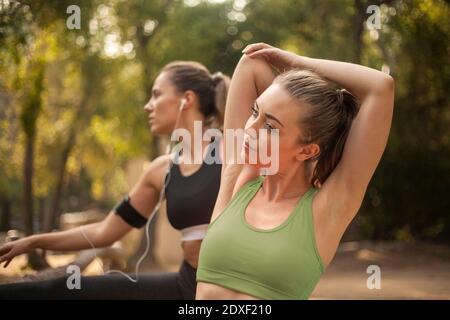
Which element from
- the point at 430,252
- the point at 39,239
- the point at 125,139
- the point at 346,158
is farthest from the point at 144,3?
the point at 346,158

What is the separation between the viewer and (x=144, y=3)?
13.5 m

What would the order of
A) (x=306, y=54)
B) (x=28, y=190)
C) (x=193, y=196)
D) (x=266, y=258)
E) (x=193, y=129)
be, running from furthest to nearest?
(x=306, y=54)
(x=28, y=190)
(x=193, y=129)
(x=193, y=196)
(x=266, y=258)

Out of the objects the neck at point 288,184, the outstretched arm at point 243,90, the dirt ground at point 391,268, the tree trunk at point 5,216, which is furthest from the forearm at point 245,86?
the tree trunk at point 5,216

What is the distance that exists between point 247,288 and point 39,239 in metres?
1.31

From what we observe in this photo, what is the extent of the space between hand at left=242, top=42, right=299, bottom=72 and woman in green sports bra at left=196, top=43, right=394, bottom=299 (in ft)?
0.06

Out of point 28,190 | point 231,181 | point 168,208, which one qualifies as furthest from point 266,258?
point 28,190

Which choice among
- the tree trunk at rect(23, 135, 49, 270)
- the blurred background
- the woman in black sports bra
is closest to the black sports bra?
the woman in black sports bra

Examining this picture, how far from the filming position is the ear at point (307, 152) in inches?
73.2

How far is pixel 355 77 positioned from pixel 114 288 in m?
1.42

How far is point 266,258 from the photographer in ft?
5.56

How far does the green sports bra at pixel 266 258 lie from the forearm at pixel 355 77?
0.38m

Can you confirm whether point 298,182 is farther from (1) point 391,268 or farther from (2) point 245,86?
(1) point 391,268

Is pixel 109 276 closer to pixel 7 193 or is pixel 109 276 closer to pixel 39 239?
pixel 39 239

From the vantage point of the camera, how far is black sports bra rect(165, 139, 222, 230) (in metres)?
2.79
